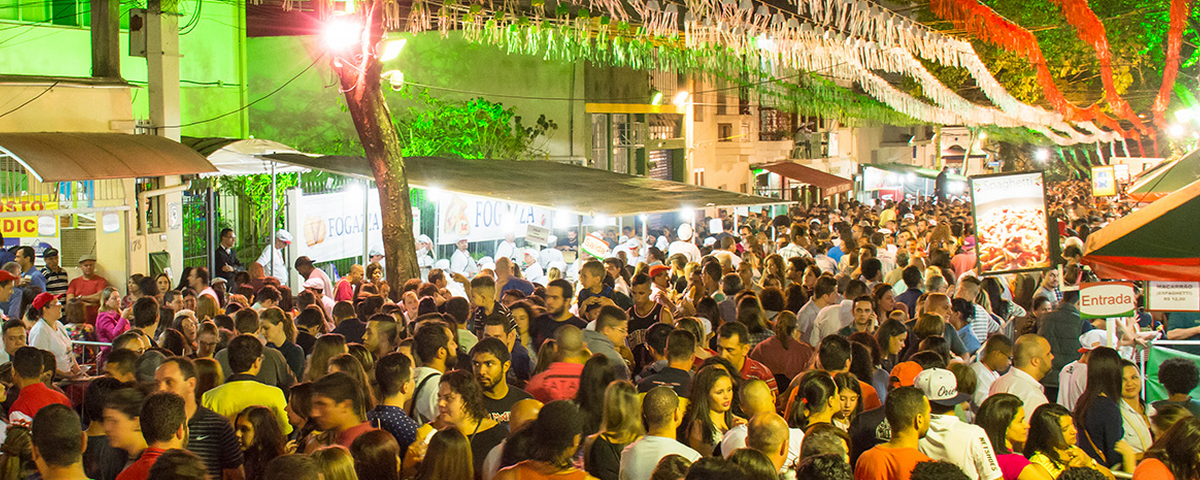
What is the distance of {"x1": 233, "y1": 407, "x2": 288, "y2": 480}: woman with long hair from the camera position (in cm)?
518

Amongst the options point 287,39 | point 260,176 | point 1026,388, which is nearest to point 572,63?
point 287,39

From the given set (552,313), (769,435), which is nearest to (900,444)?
(769,435)

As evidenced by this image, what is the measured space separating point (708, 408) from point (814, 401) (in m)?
0.52

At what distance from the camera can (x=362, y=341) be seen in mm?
8031

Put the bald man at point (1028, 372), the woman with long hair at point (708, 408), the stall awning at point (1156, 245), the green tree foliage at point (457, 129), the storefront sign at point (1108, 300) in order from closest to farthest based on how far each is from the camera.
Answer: the woman with long hair at point (708, 408)
the bald man at point (1028, 372)
the stall awning at point (1156, 245)
the storefront sign at point (1108, 300)
the green tree foliage at point (457, 129)

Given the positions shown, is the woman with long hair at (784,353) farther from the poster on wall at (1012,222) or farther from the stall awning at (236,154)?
the stall awning at (236,154)

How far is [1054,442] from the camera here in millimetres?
5035

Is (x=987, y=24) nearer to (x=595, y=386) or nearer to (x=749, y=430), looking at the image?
(x=595, y=386)

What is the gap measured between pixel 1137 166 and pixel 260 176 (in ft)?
75.0

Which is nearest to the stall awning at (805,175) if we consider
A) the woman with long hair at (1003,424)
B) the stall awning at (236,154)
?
the stall awning at (236,154)

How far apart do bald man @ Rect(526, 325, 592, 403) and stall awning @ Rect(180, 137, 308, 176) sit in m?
8.25

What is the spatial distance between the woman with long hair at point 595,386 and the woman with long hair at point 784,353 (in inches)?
77.5

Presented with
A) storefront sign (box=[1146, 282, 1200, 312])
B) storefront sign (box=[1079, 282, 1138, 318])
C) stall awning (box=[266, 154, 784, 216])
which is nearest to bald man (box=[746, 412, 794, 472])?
storefront sign (box=[1079, 282, 1138, 318])

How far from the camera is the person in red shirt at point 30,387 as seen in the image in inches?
237
